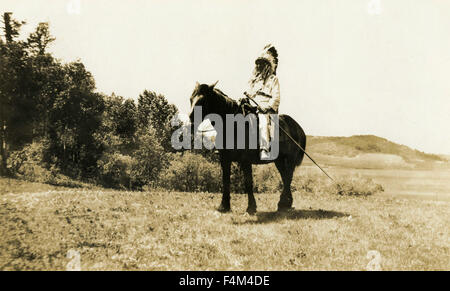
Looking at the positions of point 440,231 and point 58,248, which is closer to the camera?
point 58,248

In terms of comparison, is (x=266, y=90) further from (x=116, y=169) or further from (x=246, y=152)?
(x=116, y=169)

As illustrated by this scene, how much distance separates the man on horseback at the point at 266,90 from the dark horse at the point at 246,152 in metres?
0.58

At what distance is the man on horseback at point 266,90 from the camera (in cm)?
854

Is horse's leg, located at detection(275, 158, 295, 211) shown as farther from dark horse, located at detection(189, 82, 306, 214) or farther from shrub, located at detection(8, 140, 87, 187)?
shrub, located at detection(8, 140, 87, 187)

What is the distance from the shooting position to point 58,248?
230 inches

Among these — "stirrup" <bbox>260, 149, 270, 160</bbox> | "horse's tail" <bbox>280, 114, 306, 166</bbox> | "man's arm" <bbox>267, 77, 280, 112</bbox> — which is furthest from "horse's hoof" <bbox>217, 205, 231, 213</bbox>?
"man's arm" <bbox>267, 77, 280, 112</bbox>

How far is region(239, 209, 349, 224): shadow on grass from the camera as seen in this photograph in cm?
859

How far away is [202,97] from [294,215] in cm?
495

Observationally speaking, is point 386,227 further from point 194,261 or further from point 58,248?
point 58,248

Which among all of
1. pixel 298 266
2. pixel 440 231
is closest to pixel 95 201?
pixel 298 266

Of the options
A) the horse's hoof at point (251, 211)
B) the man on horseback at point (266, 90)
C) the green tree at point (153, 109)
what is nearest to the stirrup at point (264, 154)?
the man on horseback at point (266, 90)

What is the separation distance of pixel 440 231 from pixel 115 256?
897 cm
